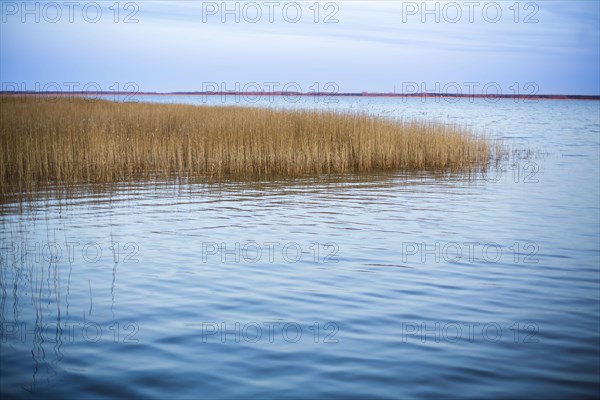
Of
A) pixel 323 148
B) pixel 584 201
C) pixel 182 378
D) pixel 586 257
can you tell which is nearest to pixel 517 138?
pixel 323 148

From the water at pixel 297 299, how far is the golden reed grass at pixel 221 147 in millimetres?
2509

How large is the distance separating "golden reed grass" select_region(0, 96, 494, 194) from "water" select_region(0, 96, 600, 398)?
251 cm

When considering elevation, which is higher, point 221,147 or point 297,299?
point 221,147

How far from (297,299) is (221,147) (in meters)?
9.30

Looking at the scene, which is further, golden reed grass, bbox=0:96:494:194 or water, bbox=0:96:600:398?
golden reed grass, bbox=0:96:494:194

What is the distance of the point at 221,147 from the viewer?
14344mm

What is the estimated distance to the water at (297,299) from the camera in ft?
12.8

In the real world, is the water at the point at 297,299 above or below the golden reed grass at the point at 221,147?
below

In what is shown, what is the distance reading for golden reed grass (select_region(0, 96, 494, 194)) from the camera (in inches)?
488

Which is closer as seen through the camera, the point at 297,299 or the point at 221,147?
the point at 297,299

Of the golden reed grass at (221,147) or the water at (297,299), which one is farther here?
the golden reed grass at (221,147)

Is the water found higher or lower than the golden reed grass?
lower

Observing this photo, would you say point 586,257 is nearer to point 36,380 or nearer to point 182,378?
point 182,378

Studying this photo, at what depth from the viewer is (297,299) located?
17.8 feet
